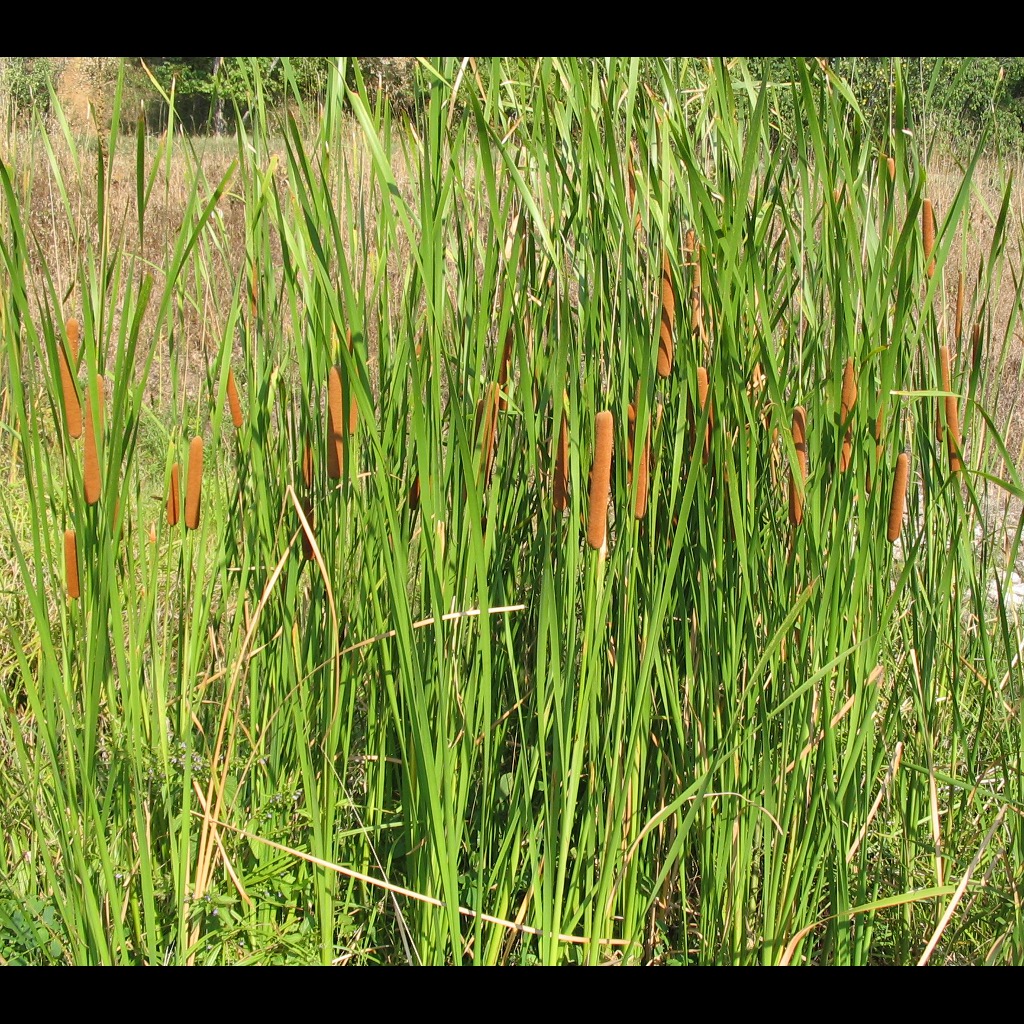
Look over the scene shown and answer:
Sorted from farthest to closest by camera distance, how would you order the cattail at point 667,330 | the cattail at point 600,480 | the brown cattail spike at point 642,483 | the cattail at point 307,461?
the cattail at point 307,461 < the cattail at point 667,330 < the brown cattail spike at point 642,483 < the cattail at point 600,480

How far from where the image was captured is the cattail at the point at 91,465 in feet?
3.34

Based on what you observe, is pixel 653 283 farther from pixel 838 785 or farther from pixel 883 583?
pixel 838 785

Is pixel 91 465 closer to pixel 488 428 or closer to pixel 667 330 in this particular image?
pixel 488 428

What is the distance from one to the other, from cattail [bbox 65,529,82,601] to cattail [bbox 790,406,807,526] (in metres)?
0.79

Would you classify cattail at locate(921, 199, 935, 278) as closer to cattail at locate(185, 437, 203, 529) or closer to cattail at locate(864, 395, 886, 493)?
cattail at locate(864, 395, 886, 493)


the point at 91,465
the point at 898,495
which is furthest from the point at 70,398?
the point at 898,495

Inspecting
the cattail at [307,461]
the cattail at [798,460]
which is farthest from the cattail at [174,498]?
the cattail at [798,460]

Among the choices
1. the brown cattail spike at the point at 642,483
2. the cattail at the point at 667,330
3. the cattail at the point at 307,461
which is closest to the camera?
the brown cattail spike at the point at 642,483

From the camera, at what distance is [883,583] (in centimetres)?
121

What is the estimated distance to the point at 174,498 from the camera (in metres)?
1.32

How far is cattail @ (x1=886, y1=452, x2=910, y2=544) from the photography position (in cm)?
109

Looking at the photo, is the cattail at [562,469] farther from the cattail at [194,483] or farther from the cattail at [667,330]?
the cattail at [194,483]

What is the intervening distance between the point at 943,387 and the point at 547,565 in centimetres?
59

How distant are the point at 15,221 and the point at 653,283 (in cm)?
71
